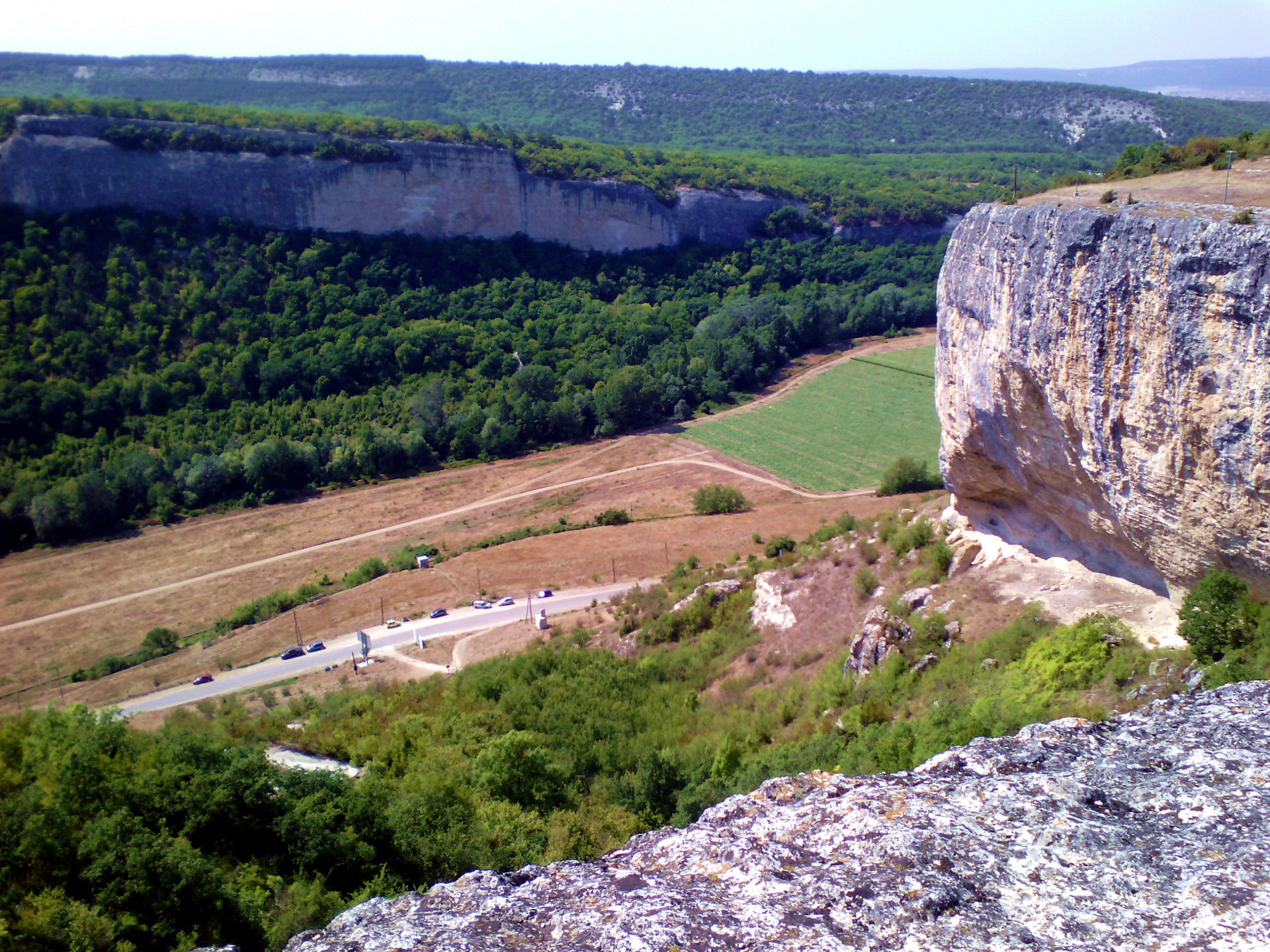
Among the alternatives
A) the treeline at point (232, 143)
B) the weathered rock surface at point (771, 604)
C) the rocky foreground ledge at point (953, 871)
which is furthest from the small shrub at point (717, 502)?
the treeline at point (232, 143)

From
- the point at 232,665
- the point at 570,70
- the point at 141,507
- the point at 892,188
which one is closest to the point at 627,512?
the point at 232,665

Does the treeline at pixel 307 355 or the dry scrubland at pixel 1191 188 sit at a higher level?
the dry scrubland at pixel 1191 188

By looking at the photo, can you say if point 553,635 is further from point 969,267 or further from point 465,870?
point 969,267

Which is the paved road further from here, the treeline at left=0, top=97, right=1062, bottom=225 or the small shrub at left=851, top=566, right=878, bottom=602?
the treeline at left=0, top=97, right=1062, bottom=225

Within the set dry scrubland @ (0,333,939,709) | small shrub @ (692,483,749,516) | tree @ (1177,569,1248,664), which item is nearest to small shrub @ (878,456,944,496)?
dry scrubland @ (0,333,939,709)

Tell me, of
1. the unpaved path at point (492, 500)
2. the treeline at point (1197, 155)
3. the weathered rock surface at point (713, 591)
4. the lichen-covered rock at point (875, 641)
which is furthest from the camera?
the unpaved path at point (492, 500)

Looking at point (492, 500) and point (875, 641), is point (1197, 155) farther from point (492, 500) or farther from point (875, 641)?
point (492, 500)

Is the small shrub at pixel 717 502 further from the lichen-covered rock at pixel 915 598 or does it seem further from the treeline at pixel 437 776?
the lichen-covered rock at pixel 915 598
